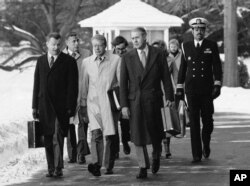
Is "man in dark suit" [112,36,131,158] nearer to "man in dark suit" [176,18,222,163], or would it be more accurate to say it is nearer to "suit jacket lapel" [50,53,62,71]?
"man in dark suit" [176,18,222,163]

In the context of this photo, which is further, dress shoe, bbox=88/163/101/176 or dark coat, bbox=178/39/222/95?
dark coat, bbox=178/39/222/95

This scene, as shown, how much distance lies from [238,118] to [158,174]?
10594 millimetres

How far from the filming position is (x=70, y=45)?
13344 millimetres

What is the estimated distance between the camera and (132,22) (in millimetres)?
29594

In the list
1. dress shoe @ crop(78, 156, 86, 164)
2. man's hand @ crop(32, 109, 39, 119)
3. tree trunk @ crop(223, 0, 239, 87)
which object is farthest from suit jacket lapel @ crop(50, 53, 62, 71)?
tree trunk @ crop(223, 0, 239, 87)

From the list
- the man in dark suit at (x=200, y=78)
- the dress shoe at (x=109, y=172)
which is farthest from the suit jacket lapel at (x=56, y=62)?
the man in dark suit at (x=200, y=78)

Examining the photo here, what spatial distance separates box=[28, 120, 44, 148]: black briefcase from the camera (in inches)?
452

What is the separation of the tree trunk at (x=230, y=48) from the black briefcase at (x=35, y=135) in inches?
871

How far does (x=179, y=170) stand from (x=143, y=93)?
1.22 m

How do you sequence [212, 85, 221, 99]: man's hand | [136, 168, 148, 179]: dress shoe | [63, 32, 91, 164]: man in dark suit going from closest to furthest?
[136, 168, 148, 179]: dress shoe
[63, 32, 91, 164]: man in dark suit
[212, 85, 221, 99]: man's hand

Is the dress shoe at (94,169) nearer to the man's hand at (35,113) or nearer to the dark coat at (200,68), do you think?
the man's hand at (35,113)

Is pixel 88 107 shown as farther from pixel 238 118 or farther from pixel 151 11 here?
pixel 151 11

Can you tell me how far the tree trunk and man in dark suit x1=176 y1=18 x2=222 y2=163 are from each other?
20151 millimetres

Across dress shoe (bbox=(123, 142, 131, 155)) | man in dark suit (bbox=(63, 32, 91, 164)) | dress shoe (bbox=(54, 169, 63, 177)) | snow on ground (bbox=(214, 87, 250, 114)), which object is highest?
man in dark suit (bbox=(63, 32, 91, 164))
